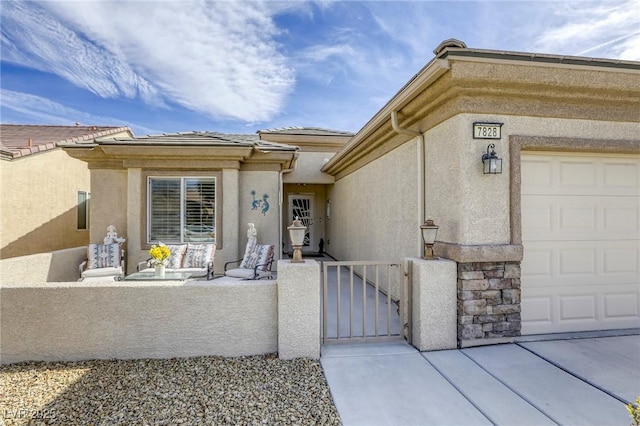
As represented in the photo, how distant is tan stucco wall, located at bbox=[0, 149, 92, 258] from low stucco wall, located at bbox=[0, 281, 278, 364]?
914 cm

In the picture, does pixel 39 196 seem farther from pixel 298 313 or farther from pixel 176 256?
pixel 298 313

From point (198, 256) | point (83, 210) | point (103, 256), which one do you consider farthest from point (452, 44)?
point (83, 210)

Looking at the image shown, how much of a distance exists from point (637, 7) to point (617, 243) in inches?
175

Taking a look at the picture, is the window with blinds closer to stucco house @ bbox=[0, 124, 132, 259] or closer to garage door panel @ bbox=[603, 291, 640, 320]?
stucco house @ bbox=[0, 124, 132, 259]

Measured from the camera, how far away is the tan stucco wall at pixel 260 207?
9.66m

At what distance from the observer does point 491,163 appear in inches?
181

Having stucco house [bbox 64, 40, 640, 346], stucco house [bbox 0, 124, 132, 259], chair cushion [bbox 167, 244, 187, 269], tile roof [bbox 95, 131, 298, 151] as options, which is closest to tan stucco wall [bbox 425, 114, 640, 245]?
stucco house [bbox 64, 40, 640, 346]

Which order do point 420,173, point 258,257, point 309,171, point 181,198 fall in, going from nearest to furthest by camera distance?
1. point 420,173
2. point 258,257
3. point 181,198
4. point 309,171

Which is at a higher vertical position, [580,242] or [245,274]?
[580,242]

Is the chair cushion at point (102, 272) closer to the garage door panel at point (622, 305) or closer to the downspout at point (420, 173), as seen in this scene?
the downspout at point (420, 173)

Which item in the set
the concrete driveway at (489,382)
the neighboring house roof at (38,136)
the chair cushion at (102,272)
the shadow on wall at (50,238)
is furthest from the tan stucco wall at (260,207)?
the shadow on wall at (50,238)

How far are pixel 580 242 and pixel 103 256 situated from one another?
1063 cm

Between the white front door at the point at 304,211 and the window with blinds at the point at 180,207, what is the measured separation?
742 cm

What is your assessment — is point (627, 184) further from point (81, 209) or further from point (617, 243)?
point (81, 209)
